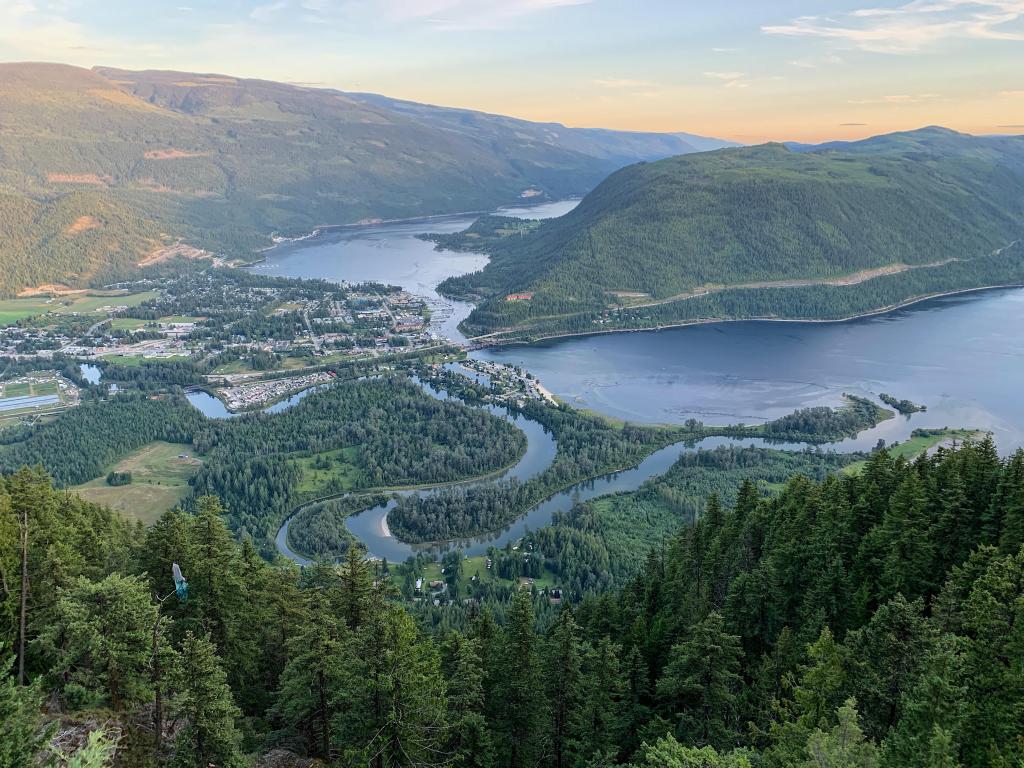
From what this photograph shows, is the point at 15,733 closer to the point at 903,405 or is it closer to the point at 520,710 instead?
the point at 520,710

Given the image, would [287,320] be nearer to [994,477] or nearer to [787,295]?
[787,295]

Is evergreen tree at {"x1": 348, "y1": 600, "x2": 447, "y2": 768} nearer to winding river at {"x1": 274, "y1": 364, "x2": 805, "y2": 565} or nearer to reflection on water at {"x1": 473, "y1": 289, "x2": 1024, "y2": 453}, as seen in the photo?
winding river at {"x1": 274, "y1": 364, "x2": 805, "y2": 565}

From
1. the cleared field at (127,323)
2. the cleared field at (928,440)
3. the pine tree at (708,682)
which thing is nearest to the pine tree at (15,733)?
the pine tree at (708,682)

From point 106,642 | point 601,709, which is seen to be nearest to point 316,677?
point 106,642

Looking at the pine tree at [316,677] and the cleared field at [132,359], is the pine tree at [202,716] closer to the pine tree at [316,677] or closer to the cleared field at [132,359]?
the pine tree at [316,677]

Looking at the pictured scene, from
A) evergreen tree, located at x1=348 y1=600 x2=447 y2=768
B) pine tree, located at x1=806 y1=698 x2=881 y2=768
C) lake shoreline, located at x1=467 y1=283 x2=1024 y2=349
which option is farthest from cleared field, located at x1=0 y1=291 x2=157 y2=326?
pine tree, located at x1=806 y1=698 x2=881 y2=768

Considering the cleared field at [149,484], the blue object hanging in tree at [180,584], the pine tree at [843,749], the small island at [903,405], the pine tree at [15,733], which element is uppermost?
the pine tree at [843,749]
